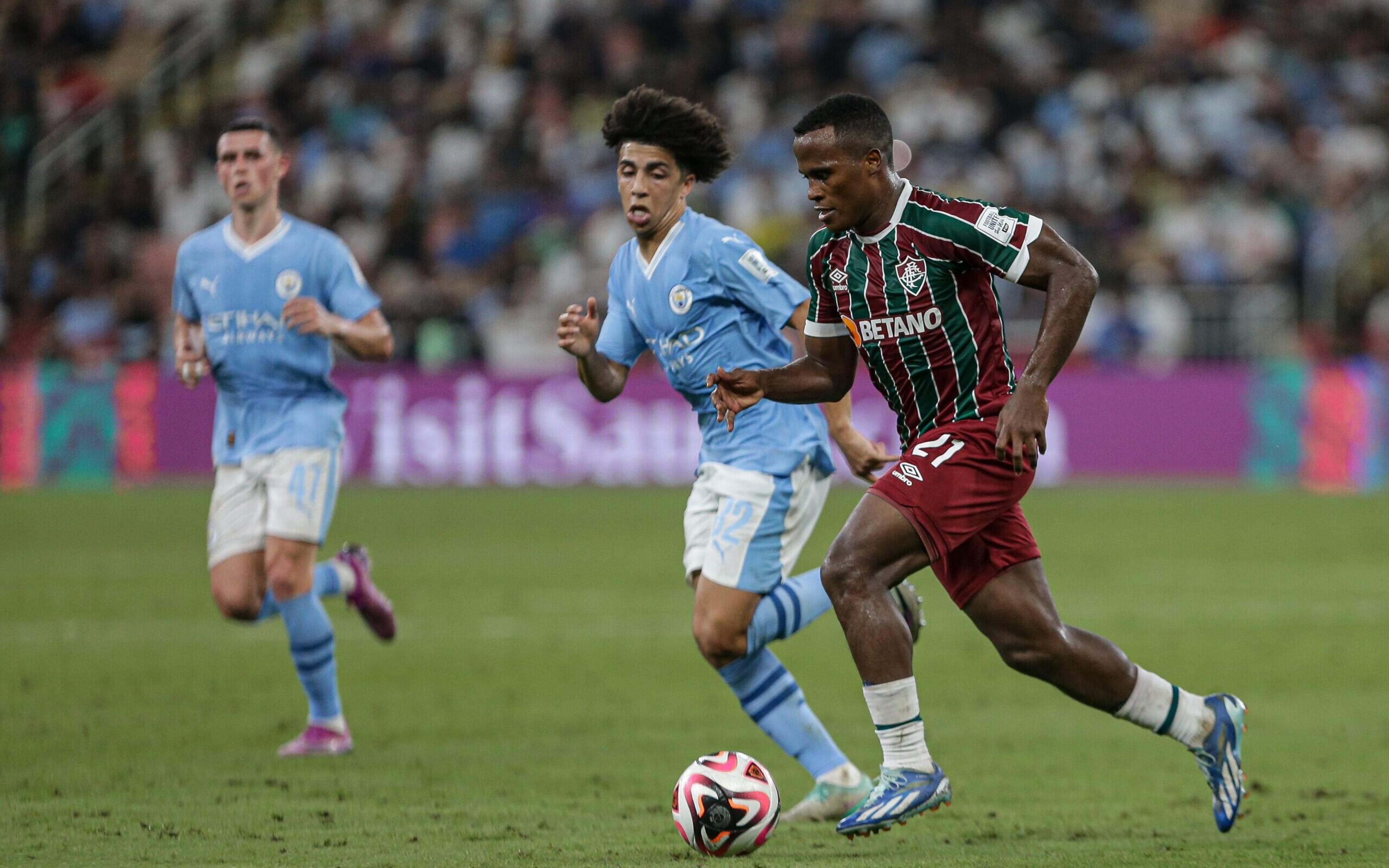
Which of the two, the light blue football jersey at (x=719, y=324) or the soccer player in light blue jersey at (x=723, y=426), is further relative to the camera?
the light blue football jersey at (x=719, y=324)

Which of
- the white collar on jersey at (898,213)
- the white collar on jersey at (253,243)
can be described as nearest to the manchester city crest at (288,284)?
the white collar on jersey at (253,243)

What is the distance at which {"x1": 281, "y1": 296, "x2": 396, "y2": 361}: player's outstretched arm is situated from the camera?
688cm

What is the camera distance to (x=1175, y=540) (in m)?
15.0

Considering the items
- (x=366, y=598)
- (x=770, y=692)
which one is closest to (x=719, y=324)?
(x=770, y=692)

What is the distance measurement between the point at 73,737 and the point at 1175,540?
10400 millimetres

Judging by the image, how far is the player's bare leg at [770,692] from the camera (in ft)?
19.1

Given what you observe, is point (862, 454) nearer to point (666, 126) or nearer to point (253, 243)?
point (666, 126)

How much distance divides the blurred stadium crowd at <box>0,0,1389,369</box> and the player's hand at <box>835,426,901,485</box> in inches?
575

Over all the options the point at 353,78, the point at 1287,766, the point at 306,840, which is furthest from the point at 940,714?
Answer: the point at 353,78

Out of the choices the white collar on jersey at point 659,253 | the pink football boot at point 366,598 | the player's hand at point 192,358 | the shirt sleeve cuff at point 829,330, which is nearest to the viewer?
the shirt sleeve cuff at point 829,330

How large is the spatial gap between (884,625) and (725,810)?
714 millimetres

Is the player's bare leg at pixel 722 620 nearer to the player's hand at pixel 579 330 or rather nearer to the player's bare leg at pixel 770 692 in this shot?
the player's bare leg at pixel 770 692

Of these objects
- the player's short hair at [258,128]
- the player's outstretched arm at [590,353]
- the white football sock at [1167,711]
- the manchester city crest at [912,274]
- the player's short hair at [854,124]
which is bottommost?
the white football sock at [1167,711]

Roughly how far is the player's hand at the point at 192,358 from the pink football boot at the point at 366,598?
3.52 feet
